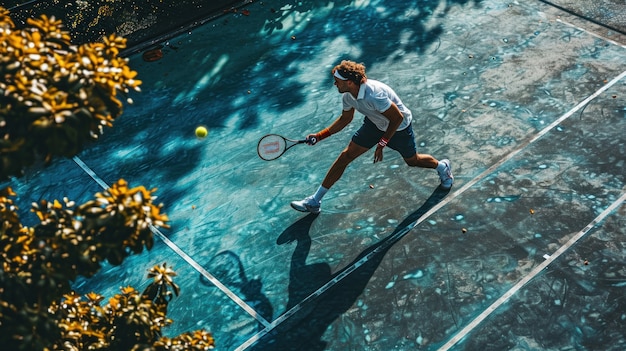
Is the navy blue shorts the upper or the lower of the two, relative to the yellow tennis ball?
upper

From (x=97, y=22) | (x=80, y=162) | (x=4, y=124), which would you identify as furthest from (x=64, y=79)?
(x=97, y=22)

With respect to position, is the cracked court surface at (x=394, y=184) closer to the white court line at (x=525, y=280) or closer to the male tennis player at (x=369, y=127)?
the white court line at (x=525, y=280)

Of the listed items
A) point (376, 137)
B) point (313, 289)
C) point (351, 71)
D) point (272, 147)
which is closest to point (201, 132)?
point (272, 147)

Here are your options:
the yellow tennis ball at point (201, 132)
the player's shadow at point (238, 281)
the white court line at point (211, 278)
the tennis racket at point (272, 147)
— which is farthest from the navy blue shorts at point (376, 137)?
the yellow tennis ball at point (201, 132)

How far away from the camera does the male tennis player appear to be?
796 cm

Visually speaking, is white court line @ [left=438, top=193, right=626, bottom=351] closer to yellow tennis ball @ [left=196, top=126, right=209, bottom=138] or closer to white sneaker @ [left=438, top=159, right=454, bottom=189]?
white sneaker @ [left=438, top=159, right=454, bottom=189]

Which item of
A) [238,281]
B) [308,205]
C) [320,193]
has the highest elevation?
[320,193]

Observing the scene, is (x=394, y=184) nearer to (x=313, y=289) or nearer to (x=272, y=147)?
(x=272, y=147)

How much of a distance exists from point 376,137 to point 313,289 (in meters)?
1.97

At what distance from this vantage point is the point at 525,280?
782 centimetres

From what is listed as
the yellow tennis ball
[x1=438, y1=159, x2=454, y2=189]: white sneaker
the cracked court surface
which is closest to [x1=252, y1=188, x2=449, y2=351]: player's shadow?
the cracked court surface

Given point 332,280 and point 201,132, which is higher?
point 201,132

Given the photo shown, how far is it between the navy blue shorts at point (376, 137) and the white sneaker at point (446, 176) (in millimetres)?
561

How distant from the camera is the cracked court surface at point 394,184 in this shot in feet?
25.0
